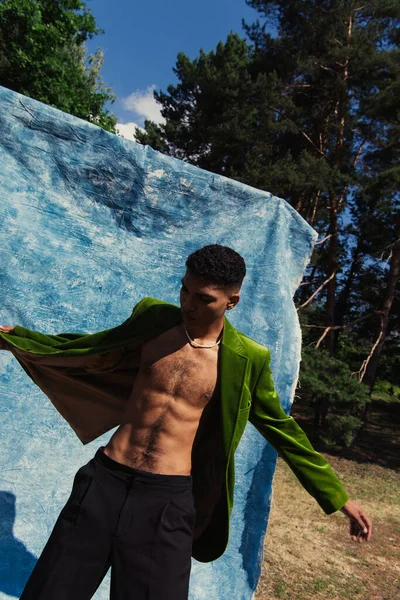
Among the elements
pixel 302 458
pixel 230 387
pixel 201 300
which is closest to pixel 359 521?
pixel 302 458

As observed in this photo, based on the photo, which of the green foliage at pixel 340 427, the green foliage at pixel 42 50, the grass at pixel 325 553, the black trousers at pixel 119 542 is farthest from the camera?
the green foliage at pixel 340 427

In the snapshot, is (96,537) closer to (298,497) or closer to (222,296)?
(222,296)

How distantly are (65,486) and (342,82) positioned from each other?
37.3 ft

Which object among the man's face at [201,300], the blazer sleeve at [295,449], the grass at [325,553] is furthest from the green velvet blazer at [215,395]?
the grass at [325,553]

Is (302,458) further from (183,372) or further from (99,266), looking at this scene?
(99,266)

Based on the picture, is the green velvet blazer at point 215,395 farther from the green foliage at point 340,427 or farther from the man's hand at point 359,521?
the green foliage at point 340,427

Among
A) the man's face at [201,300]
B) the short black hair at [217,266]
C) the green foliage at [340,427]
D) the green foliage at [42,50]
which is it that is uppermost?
the green foliage at [42,50]

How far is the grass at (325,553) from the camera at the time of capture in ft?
12.6

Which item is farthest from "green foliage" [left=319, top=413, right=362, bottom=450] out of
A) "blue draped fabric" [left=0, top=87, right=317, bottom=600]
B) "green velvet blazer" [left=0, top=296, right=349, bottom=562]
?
"green velvet blazer" [left=0, top=296, right=349, bottom=562]

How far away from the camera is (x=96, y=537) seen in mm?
1761

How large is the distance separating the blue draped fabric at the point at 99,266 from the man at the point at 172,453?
0.99 metres

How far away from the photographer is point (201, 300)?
6.00 ft

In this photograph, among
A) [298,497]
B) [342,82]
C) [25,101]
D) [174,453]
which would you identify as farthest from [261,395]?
[342,82]

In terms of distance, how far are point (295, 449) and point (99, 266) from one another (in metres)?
1.82
